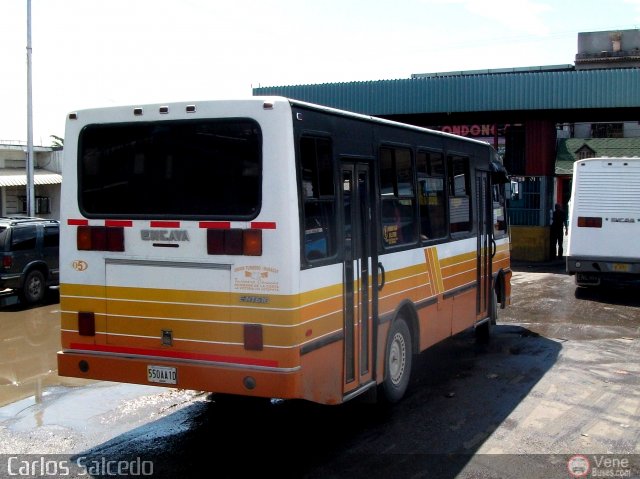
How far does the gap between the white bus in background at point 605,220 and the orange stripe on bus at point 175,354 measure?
1189 cm

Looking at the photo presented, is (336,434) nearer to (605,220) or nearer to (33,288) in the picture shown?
(33,288)

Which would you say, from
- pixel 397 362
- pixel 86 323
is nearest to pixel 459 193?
pixel 397 362

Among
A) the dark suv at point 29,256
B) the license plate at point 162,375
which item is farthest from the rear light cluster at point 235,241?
the dark suv at point 29,256

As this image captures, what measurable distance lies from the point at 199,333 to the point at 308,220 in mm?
1317

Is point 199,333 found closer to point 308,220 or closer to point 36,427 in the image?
point 308,220

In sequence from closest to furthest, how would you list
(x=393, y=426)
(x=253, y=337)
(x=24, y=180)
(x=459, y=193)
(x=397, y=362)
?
1. (x=253, y=337)
2. (x=393, y=426)
3. (x=397, y=362)
4. (x=459, y=193)
5. (x=24, y=180)

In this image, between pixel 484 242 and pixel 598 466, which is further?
pixel 484 242

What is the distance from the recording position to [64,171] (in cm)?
686

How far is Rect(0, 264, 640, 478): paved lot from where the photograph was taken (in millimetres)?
6207

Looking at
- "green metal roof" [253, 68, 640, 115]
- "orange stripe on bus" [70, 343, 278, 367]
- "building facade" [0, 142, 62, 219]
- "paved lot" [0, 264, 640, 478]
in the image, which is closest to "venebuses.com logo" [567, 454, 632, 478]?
"paved lot" [0, 264, 640, 478]

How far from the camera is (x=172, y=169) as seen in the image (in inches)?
256

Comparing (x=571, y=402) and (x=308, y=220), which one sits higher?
(x=308, y=220)

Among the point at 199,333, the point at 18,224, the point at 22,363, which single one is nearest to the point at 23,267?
the point at 18,224

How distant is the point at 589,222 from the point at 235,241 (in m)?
12.0
